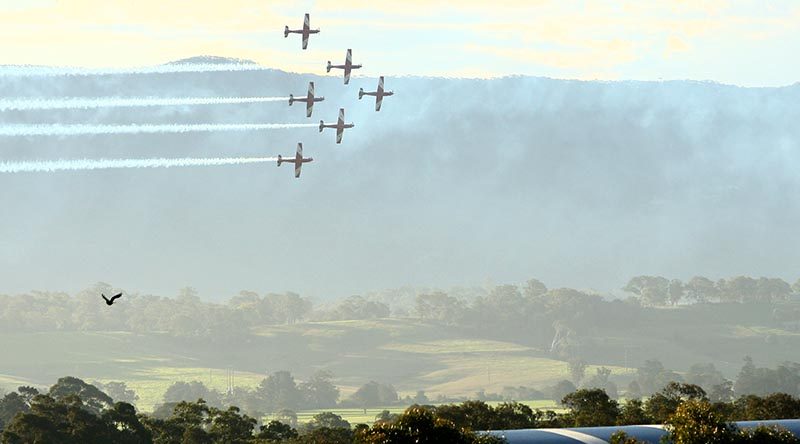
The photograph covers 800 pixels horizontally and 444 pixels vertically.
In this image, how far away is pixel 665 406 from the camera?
188500mm

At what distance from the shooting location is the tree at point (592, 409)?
166 metres

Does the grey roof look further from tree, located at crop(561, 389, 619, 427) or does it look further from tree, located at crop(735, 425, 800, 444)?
tree, located at crop(561, 389, 619, 427)

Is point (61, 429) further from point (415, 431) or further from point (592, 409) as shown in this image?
point (415, 431)

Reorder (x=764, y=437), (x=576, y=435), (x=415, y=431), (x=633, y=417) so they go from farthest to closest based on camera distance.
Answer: (x=633, y=417) → (x=576, y=435) → (x=764, y=437) → (x=415, y=431)

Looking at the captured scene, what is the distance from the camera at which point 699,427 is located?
314 feet

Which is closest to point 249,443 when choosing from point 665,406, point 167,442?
point 167,442

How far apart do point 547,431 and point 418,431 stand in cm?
4520

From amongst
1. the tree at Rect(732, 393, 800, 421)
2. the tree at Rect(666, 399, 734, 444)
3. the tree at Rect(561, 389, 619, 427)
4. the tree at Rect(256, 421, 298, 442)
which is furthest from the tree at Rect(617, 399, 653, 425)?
the tree at Rect(666, 399, 734, 444)

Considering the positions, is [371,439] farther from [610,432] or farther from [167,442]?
[167,442]

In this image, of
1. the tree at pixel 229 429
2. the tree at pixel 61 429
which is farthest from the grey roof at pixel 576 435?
the tree at pixel 61 429

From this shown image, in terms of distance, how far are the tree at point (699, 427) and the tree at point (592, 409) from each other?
68775mm

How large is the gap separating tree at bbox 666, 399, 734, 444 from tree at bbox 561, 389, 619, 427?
226ft

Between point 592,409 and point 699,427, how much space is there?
7957 centimetres

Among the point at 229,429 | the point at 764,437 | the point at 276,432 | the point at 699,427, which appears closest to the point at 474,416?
the point at 276,432
